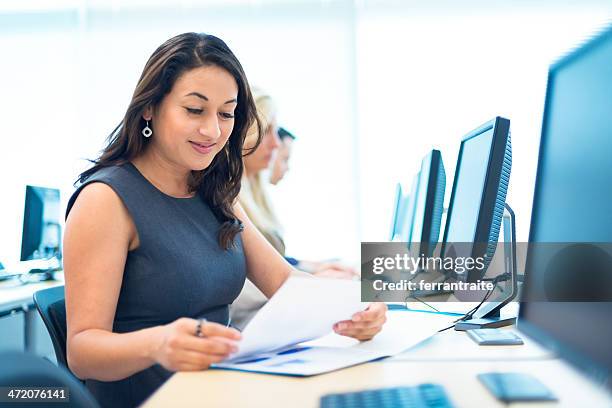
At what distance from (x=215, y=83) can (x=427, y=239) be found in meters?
0.79

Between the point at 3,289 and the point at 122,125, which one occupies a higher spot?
the point at 122,125

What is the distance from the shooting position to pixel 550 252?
0.93m

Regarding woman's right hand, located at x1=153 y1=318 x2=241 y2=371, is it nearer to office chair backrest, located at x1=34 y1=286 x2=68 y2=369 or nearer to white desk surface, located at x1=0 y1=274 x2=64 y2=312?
office chair backrest, located at x1=34 y1=286 x2=68 y2=369

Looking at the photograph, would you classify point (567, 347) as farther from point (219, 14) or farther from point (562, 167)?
point (219, 14)

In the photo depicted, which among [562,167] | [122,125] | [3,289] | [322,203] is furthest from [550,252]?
[322,203]

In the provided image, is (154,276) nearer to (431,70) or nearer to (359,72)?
(359,72)

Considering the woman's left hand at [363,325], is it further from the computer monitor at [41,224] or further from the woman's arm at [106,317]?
the computer monitor at [41,224]

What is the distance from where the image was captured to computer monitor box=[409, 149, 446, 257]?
164 cm

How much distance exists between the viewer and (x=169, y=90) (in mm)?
1171

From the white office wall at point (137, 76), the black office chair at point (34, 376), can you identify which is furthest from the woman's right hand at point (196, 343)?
the white office wall at point (137, 76)

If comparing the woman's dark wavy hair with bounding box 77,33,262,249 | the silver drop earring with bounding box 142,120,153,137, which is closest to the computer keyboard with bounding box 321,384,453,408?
the woman's dark wavy hair with bounding box 77,33,262,249

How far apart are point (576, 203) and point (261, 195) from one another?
1656 mm

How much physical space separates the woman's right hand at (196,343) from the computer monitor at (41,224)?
2.12 m

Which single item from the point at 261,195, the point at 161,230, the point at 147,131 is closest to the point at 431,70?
the point at 261,195
